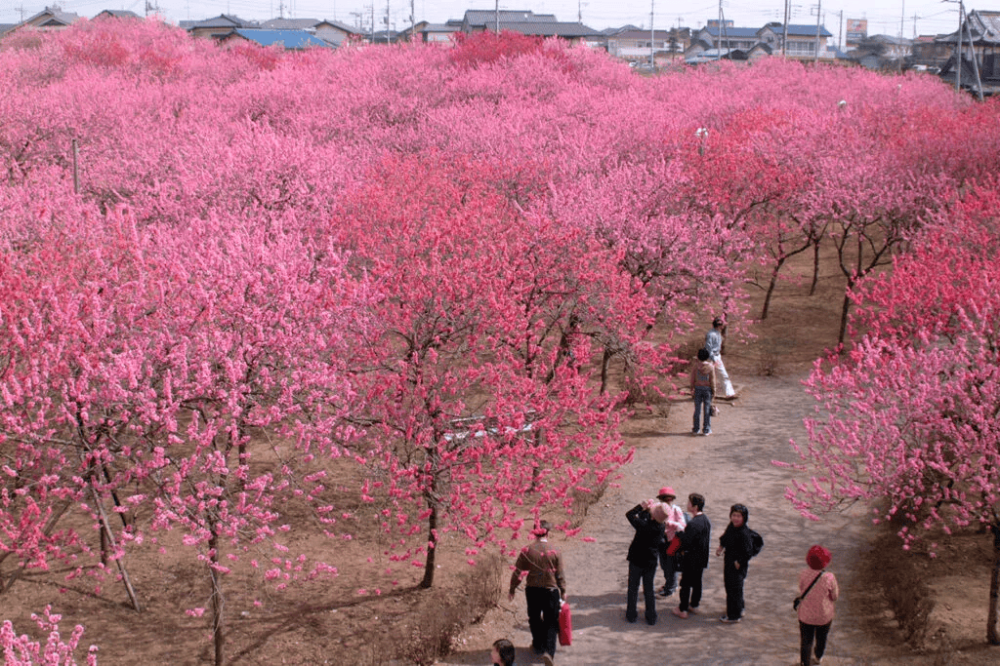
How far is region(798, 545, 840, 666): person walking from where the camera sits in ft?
32.5

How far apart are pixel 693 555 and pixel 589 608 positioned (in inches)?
64.7

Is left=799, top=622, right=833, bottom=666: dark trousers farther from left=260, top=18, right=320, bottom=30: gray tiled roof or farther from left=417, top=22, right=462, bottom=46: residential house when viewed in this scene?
left=417, top=22, right=462, bottom=46: residential house

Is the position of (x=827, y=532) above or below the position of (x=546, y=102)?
below

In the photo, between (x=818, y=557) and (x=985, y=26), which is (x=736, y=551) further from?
(x=985, y=26)

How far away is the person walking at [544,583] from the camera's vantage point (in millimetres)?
10367

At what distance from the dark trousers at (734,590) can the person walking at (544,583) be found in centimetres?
225

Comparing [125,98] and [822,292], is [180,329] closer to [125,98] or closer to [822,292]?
[822,292]

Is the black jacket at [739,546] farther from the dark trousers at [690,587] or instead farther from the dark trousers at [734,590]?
the dark trousers at [690,587]

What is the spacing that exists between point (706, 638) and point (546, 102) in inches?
1270

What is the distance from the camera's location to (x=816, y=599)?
10000 mm

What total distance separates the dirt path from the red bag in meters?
0.30

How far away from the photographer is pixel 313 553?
13.6m

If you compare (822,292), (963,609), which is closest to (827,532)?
(963,609)

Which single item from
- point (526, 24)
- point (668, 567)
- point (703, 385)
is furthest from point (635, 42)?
point (668, 567)
